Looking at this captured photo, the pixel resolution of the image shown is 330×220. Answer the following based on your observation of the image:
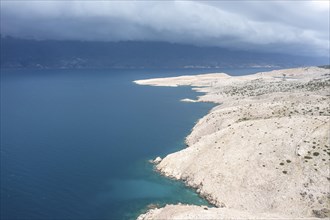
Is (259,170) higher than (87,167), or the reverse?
(259,170)

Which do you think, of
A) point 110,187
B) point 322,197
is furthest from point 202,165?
point 322,197

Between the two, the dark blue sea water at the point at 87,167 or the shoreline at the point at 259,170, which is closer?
the shoreline at the point at 259,170

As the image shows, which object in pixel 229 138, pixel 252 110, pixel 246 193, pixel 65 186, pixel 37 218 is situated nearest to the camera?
pixel 37 218

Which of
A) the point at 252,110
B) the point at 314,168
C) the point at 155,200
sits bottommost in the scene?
the point at 155,200

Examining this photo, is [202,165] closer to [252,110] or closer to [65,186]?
[65,186]

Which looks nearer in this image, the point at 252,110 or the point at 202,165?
the point at 202,165

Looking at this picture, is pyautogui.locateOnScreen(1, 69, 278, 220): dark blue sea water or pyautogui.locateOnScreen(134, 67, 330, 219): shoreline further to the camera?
pyautogui.locateOnScreen(1, 69, 278, 220): dark blue sea water

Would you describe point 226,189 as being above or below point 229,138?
below

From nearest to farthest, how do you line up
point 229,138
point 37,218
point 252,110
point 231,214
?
point 231,214 → point 37,218 → point 229,138 → point 252,110

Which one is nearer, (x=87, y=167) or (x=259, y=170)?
(x=259, y=170)

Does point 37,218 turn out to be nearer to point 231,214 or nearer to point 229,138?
point 231,214
